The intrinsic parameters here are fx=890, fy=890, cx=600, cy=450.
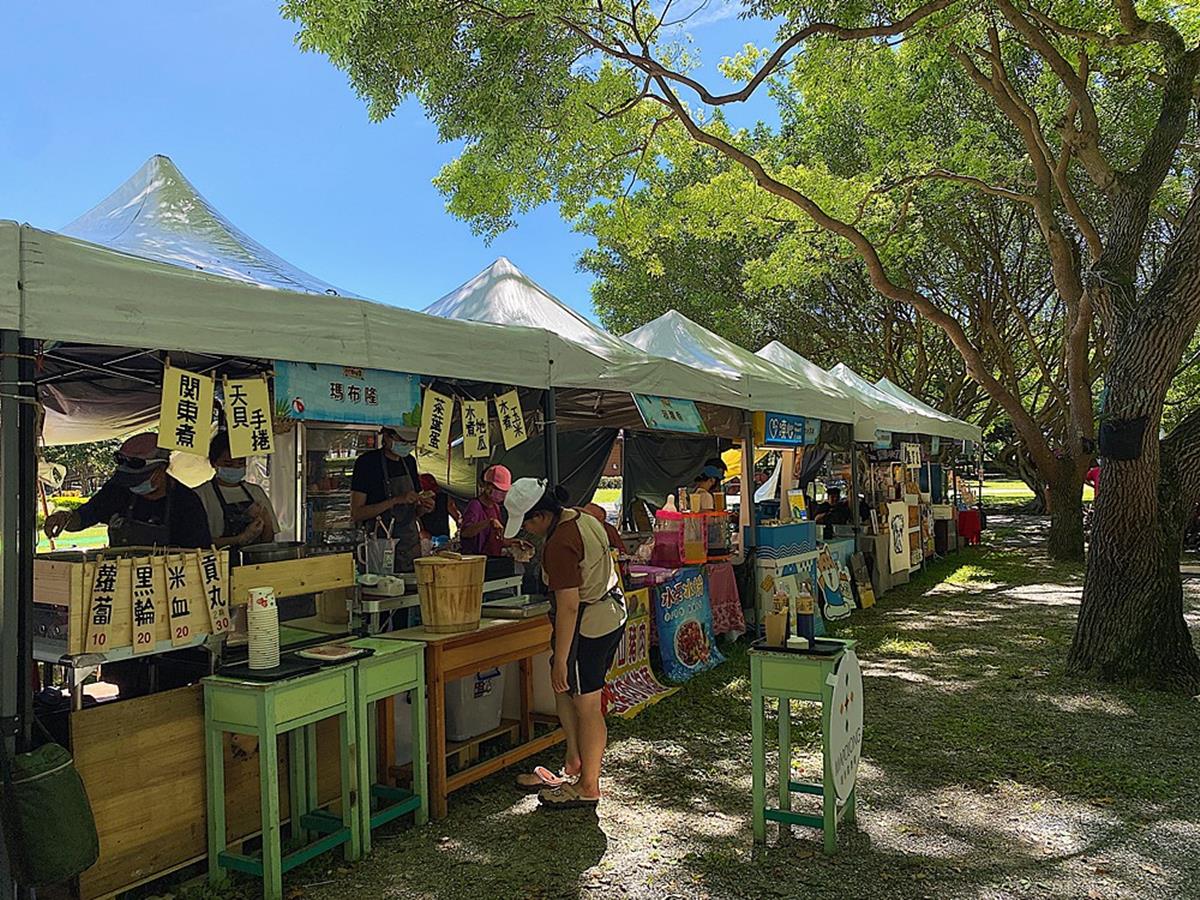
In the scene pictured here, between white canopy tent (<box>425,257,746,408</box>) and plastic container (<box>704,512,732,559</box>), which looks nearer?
white canopy tent (<box>425,257,746,408</box>)

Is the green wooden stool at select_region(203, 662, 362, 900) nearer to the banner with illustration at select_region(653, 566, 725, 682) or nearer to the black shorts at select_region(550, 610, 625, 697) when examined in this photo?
the black shorts at select_region(550, 610, 625, 697)

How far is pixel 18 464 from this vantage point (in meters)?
2.78

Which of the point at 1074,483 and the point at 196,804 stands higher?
the point at 1074,483

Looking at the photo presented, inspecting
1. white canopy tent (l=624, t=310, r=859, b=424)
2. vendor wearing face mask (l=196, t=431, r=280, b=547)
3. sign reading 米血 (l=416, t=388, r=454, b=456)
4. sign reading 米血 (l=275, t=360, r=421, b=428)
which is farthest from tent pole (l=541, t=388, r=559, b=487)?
white canopy tent (l=624, t=310, r=859, b=424)

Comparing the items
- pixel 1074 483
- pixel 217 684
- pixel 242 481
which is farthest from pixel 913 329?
pixel 217 684

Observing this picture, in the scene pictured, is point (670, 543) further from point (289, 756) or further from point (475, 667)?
point (289, 756)

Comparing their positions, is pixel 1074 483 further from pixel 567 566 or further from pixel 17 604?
pixel 17 604

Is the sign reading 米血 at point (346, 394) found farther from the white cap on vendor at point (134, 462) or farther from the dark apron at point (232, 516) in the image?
the dark apron at point (232, 516)

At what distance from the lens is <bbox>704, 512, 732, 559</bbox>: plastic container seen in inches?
282

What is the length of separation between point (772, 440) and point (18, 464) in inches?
245

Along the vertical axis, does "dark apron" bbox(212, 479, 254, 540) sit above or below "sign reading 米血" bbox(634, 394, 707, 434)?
below

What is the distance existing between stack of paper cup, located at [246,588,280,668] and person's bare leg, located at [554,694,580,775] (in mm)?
1335

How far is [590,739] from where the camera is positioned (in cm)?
406

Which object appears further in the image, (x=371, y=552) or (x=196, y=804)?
(x=371, y=552)
